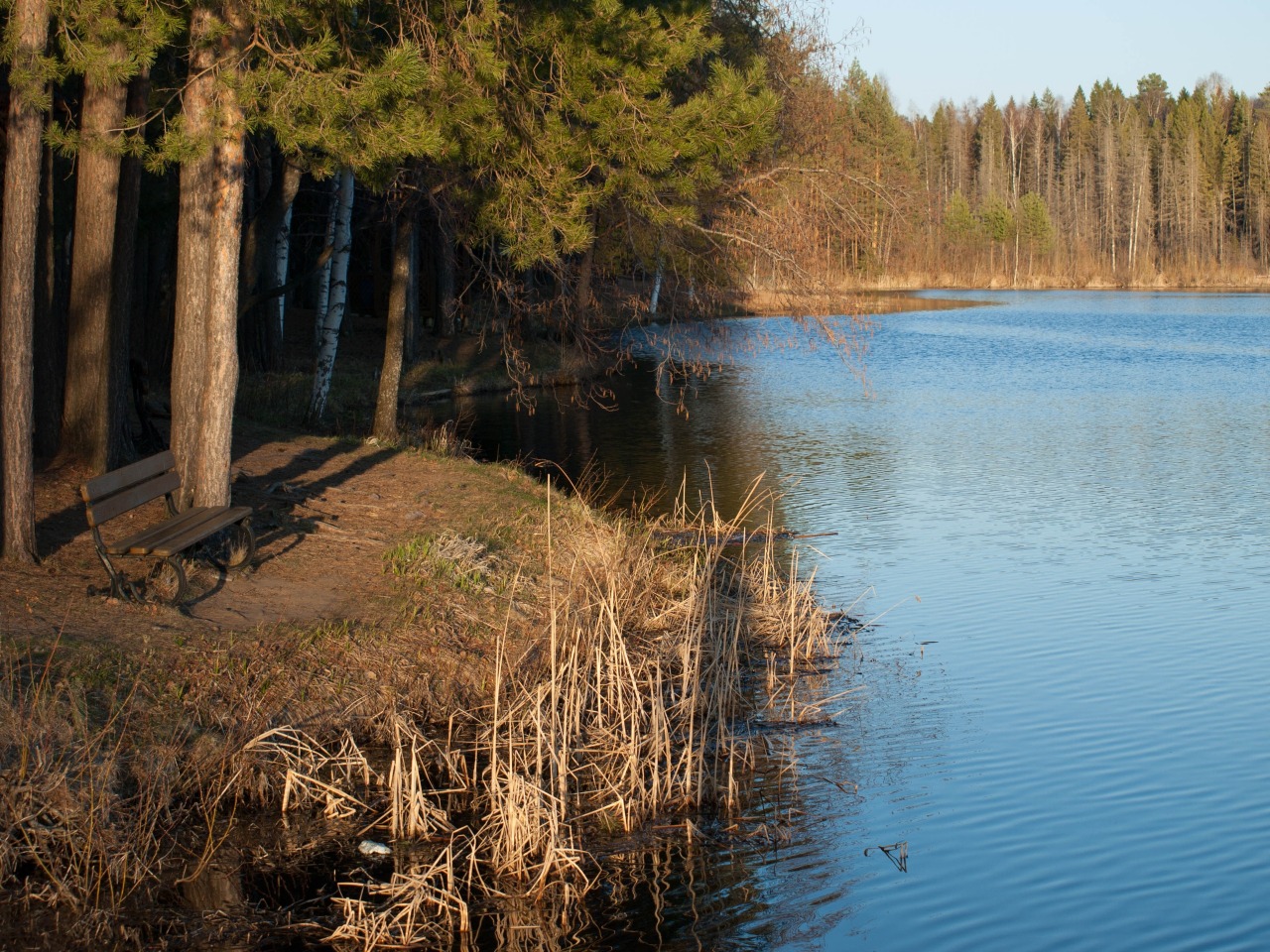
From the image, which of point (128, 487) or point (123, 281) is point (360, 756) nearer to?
point (128, 487)

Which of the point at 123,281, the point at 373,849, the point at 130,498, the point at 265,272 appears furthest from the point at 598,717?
the point at 265,272

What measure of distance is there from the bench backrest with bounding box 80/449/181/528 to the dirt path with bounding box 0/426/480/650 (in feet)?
1.89

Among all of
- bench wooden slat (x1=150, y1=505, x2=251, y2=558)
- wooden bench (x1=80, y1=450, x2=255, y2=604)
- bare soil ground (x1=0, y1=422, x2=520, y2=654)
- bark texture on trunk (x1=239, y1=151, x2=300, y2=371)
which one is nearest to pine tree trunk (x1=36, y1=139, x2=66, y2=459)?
bare soil ground (x1=0, y1=422, x2=520, y2=654)

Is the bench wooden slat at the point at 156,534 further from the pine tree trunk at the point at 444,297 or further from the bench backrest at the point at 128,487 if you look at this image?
the pine tree trunk at the point at 444,297

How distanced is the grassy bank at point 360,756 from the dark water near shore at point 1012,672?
0.62 m

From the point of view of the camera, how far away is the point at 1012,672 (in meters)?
10.2

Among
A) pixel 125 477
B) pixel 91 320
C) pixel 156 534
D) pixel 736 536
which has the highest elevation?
pixel 91 320

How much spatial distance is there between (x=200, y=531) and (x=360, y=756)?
2353 mm

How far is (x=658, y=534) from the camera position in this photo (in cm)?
1348

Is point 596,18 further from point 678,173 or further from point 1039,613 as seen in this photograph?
point 1039,613

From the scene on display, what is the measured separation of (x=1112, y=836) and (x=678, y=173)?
7.16 m

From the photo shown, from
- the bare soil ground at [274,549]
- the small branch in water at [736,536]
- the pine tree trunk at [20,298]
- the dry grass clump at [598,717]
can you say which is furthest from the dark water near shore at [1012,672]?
the pine tree trunk at [20,298]

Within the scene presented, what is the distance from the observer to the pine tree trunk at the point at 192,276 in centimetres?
966

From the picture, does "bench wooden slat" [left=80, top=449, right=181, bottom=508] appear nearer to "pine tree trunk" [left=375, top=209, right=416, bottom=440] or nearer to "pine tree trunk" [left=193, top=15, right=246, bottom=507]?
"pine tree trunk" [left=193, top=15, right=246, bottom=507]
